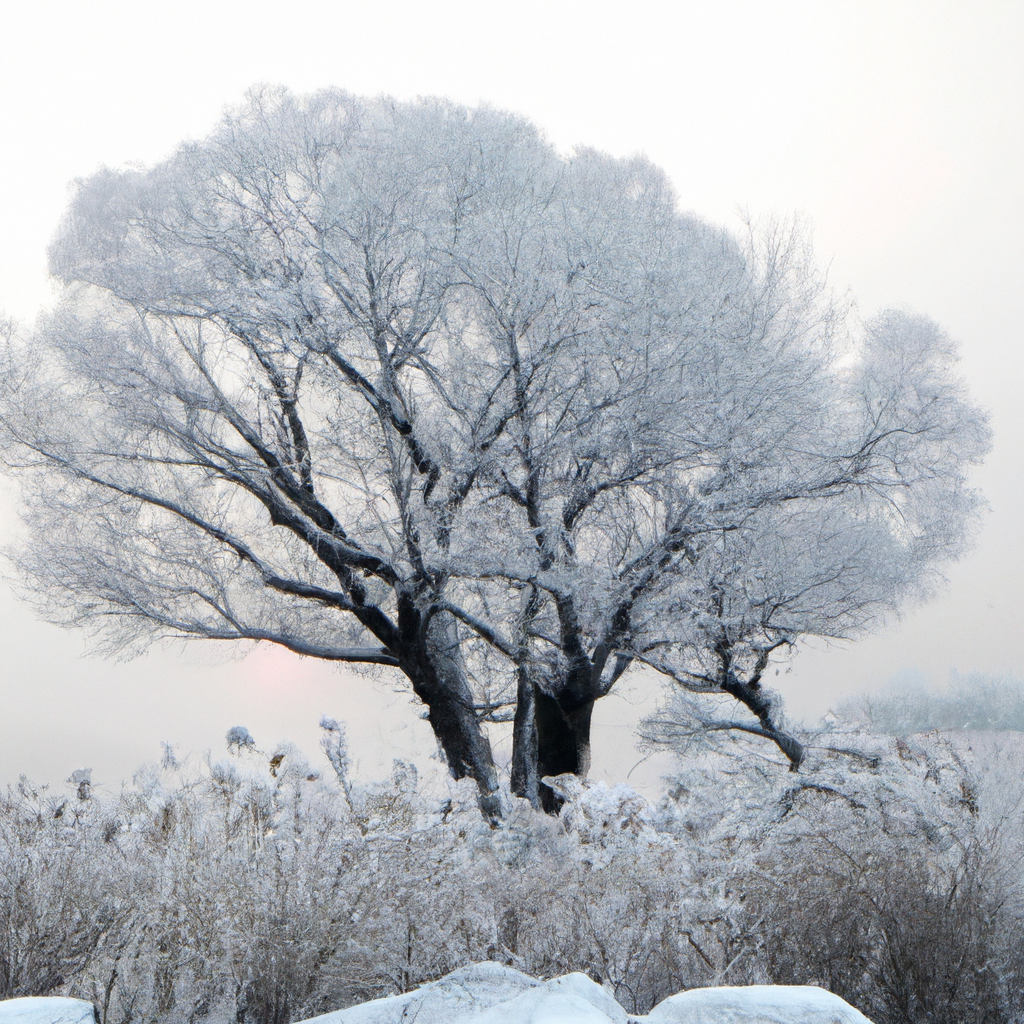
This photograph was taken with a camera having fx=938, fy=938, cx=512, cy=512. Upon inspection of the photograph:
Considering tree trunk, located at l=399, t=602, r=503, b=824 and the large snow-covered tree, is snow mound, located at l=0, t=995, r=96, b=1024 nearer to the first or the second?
the large snow-covered tree

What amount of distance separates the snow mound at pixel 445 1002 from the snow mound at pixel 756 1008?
1.53ft

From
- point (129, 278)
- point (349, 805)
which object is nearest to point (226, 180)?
point (129, 278)

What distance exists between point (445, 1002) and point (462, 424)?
560 cm

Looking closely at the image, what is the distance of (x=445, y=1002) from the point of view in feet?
9.71

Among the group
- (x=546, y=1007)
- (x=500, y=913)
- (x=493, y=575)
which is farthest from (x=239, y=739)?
(x=546, y=1007)

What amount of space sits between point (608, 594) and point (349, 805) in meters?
3.57

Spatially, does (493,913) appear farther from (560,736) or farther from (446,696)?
(560,736)

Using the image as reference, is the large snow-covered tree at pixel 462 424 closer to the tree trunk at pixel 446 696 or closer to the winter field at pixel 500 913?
the tree trunk at pixel 446 696

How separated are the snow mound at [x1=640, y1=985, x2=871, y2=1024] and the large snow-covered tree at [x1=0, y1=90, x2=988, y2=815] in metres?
3.81

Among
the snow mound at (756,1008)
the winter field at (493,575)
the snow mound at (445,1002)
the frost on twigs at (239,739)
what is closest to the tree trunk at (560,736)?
the winter field at (493,575)

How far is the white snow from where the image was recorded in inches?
106

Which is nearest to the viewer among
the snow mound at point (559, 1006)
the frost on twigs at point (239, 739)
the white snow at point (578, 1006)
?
the snow mound at point (559, 1006)

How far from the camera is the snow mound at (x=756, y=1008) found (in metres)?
2.73

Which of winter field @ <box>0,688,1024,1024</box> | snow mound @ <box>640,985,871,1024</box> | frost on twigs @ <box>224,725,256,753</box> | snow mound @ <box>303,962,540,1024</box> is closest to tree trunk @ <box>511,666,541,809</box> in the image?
frost on twigs @ <box>224,725,256,753</box>
